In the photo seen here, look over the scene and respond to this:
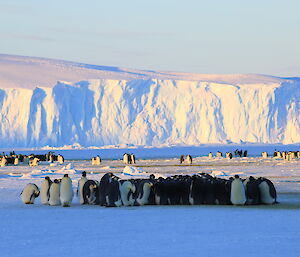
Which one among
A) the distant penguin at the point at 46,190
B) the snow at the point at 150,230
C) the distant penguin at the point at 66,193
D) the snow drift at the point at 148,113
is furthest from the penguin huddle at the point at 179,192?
the snow drift at the point at 148,113

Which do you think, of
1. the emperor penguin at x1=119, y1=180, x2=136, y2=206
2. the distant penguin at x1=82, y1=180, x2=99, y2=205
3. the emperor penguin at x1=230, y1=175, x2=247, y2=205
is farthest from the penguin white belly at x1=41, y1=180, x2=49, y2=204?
the emperor penguin at x1=230, y1=175, x2=247, y2=205

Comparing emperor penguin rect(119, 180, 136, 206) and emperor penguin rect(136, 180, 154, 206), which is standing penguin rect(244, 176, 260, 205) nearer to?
emperor penguin rect(136, 180, 154, 206)

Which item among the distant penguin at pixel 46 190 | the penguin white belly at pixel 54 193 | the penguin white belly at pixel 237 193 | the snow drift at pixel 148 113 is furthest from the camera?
the snow drift at pixel 148 113

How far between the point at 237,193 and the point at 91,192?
3.35 meters

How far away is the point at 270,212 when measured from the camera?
46.1 ft

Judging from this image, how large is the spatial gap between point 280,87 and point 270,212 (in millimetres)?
107314

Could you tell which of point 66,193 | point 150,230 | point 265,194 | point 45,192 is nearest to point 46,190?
Result: point 45,192

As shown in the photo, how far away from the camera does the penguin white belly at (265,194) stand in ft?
53.2

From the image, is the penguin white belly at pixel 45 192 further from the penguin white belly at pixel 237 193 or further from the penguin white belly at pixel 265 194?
the penguin white belly at pixel 265 194

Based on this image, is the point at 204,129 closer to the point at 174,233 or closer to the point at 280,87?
the point at 280,87

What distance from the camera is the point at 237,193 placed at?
16.0 meters

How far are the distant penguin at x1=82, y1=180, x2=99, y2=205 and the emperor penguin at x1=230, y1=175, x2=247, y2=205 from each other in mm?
3107

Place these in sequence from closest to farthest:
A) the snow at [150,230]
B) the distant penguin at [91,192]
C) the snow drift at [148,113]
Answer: the snow at [150,230]
the distant penguin at [91,192]
the snow drift at [148,113]

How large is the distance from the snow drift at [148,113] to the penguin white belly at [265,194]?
3948 inches
